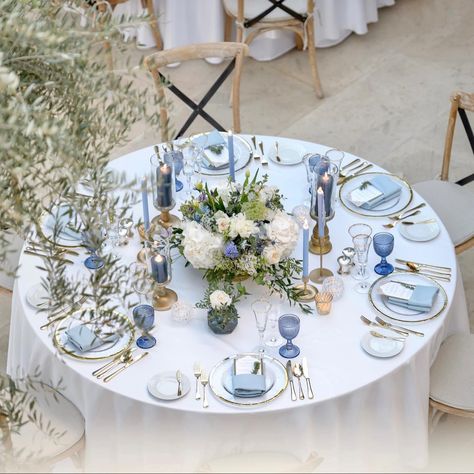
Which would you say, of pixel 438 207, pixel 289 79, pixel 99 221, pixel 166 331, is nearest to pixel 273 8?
pixel 289 79

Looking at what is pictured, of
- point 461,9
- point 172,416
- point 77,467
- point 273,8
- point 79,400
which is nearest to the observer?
point 172,416

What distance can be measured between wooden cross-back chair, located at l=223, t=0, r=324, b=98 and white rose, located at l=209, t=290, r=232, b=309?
2579 mm

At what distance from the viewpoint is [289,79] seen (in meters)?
5.52

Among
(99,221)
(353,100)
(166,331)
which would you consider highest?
(99,221)

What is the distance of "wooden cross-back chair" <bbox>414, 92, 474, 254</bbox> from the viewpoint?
12.1 feet

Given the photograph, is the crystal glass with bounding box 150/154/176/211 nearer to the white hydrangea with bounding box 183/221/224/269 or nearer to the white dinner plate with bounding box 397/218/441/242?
the white hydrangea with bounding box 183/221/224/269

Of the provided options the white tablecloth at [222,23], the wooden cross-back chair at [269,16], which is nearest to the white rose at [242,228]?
the wooden cross-back chair at [269,16]

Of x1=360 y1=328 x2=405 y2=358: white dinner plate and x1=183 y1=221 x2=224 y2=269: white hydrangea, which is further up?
x1=183 y1=221 x2=224 y2=269: white hydrangea

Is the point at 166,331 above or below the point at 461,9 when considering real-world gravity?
above

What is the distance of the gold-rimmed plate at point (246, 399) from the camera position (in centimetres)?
265

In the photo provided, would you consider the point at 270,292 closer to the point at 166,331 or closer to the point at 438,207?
the point at 166,331

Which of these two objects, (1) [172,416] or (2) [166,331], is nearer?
(1) [172,416]

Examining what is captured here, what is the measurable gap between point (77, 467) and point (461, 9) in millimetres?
4283

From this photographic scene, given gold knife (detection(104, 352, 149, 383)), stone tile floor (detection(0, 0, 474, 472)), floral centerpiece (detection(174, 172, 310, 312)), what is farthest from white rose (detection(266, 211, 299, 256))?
stone tile floor (detection(0, 0, 474, 472))
